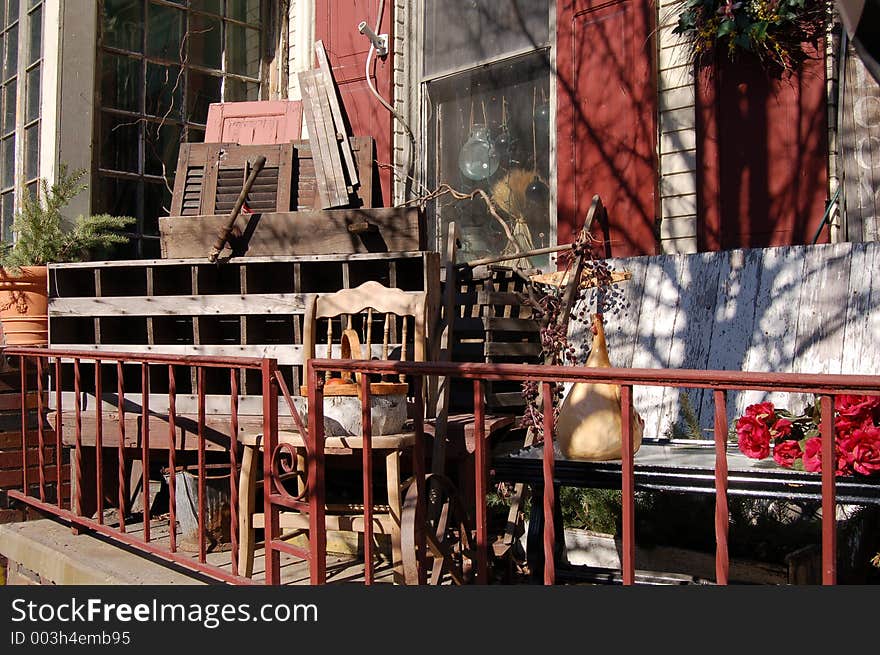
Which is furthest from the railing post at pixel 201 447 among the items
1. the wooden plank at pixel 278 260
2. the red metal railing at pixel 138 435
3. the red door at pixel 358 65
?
the red door at pixel 358 65

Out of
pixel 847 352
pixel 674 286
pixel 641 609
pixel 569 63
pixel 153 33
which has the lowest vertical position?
pixel 641 609

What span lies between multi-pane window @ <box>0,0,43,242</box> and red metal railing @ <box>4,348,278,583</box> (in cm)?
340

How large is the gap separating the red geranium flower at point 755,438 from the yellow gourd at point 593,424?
391 mm

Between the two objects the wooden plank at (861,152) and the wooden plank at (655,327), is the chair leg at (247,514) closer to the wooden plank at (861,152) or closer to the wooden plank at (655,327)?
the wooden plank at (655,327)

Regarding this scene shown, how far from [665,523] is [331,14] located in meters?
6.65

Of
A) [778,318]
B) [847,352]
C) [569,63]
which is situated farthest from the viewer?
[569,63]

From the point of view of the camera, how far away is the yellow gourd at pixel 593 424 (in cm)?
313

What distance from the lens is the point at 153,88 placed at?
27.3ft

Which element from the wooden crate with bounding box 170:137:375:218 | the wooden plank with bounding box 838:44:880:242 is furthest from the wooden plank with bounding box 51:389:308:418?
the wooden plank with bounding box 838:44:880:242

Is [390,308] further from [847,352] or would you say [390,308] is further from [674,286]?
[847,352]

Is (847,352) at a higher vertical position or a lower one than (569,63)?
lower

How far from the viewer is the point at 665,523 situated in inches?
150

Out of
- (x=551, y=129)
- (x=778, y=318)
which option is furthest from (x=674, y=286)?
(x=551, y=129)

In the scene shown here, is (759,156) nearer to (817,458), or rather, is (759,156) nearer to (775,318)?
(775,318)
